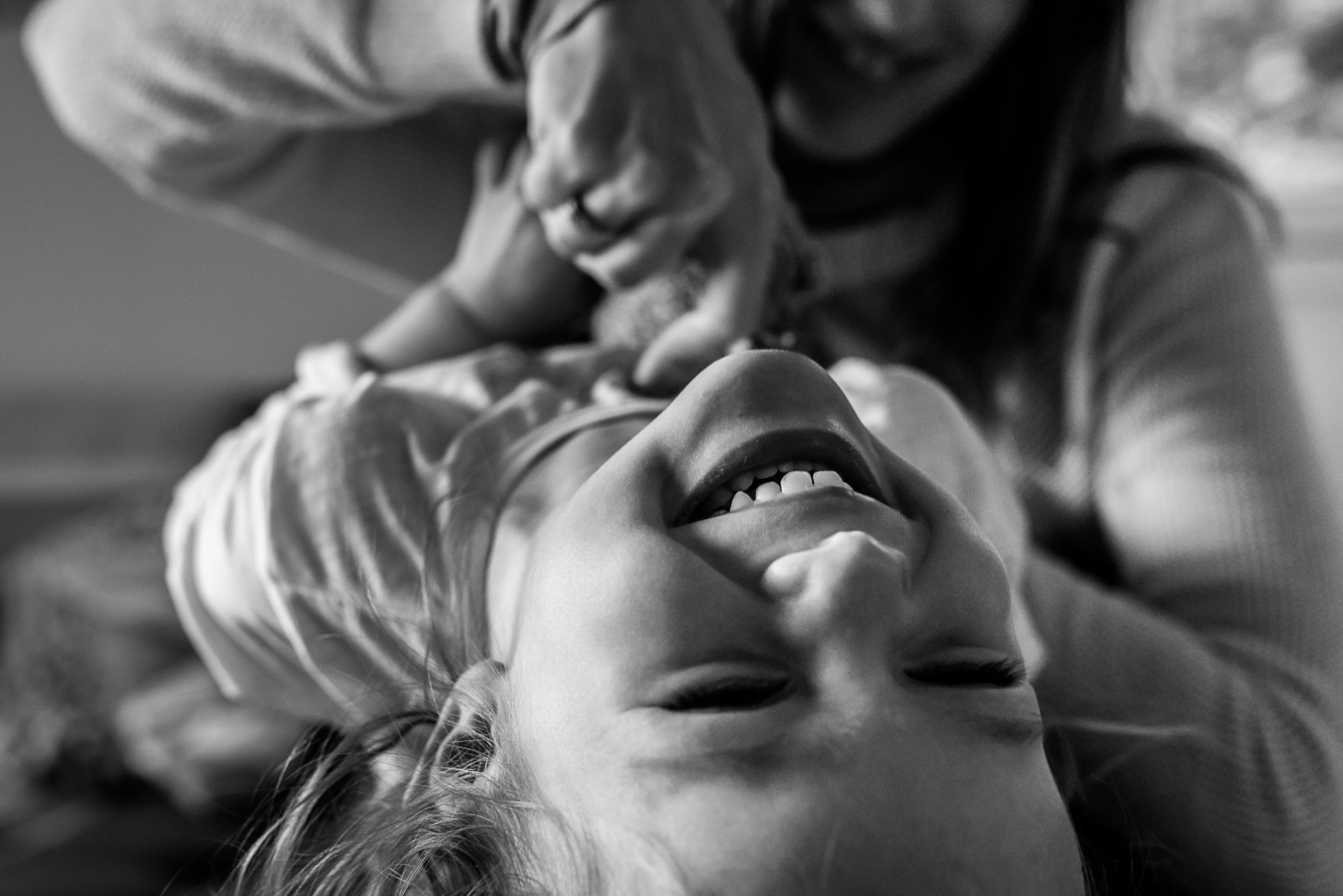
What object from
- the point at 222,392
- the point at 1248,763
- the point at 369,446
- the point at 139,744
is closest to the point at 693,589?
the point at 369,446

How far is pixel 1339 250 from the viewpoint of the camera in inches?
76.0

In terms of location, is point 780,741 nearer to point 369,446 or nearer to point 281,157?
point 369,446

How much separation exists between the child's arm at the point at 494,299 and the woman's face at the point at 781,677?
0.29 meters

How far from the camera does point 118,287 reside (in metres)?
2.00

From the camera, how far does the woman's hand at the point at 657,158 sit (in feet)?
1.64

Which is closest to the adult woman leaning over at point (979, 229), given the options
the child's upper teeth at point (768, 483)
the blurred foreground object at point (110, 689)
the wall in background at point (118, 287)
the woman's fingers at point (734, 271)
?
the woman's fingers at point (734, 271)

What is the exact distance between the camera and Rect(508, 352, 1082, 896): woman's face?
1.25 ft

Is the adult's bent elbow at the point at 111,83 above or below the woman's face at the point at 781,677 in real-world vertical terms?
above

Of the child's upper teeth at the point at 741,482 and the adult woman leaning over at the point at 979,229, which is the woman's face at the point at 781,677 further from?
the adult woman leaning over at the point at 979,229

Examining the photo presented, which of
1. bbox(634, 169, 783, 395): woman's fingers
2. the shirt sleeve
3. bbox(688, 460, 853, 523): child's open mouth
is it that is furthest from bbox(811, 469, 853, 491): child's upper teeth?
the shirt sleeve

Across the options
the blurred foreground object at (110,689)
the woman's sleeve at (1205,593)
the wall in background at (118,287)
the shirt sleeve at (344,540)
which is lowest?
the blurred foreground object at (110,689)

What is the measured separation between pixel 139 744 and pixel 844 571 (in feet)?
4.83

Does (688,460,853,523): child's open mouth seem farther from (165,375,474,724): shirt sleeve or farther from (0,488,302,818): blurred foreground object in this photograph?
(0,488,302,818): blurred foreground object

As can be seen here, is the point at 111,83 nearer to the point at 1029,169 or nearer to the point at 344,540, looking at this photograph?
the point at 344,540
